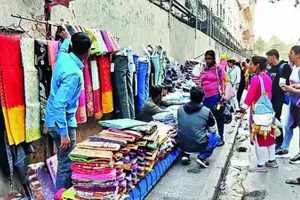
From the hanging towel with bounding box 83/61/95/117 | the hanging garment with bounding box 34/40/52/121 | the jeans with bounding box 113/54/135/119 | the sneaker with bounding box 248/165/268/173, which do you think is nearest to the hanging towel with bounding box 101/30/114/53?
the jeans with bounding box 113/54/135/119

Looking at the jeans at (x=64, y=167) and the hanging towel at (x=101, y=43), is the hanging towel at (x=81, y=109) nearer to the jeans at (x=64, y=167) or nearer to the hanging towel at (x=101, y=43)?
the hanging towel at (x=101, y=43)

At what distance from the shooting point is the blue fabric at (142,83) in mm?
7117

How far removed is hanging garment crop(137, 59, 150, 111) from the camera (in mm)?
7121

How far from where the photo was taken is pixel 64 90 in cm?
368

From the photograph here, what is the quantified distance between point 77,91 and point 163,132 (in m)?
2.11

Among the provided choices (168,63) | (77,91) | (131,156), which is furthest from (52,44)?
(168,63)

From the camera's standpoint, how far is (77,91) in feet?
12.5

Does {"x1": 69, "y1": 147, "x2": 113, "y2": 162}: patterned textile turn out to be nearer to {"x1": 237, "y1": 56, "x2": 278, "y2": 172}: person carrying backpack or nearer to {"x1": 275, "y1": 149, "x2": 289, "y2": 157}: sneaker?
{"x1": 237, "y1": 56, "x2": 278, "y2": 172}: person carrying backpack

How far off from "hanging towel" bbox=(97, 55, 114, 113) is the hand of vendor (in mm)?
2050

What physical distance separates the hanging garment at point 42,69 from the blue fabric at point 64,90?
56cm

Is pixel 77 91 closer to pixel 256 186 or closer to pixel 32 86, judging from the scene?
pixel 32 86

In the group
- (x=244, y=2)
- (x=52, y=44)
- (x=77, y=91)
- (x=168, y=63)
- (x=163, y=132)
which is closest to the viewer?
(x=77, y=91)

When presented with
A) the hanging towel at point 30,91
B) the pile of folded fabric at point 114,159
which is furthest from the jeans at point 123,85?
the hanging towel at point 30,91

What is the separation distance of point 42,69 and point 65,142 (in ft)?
3.23
